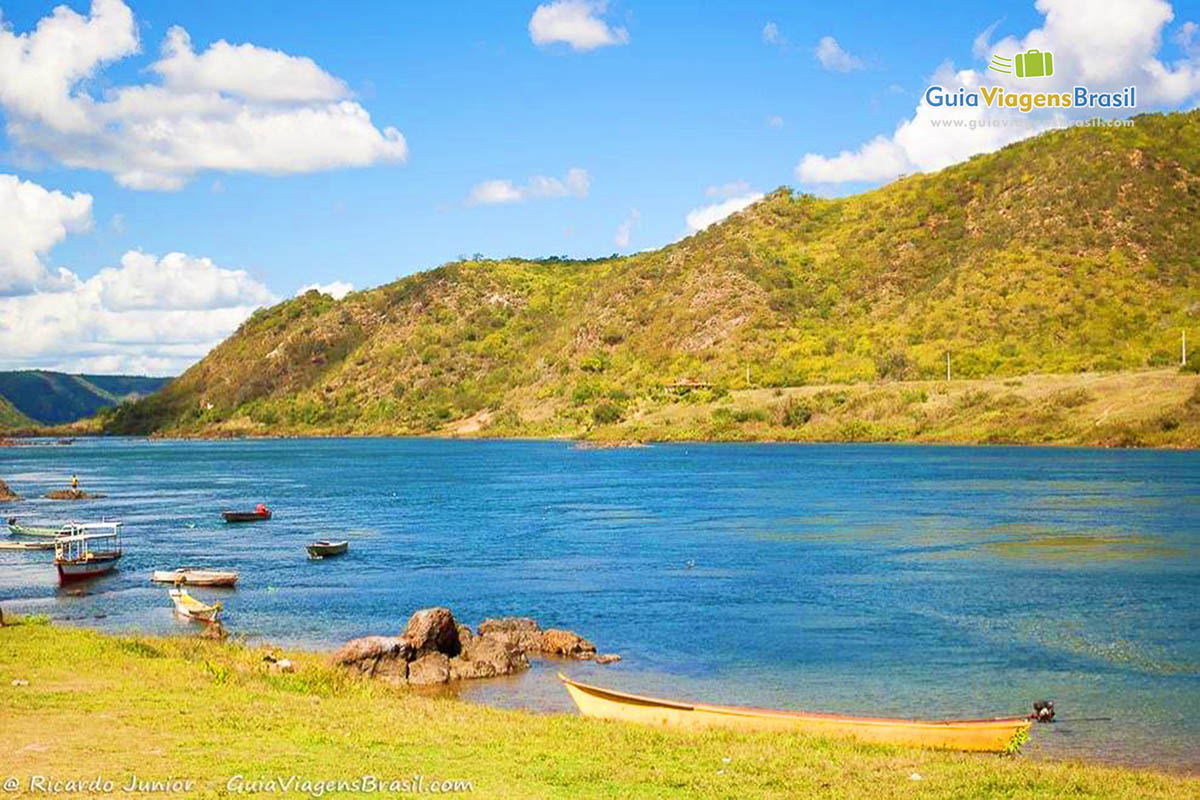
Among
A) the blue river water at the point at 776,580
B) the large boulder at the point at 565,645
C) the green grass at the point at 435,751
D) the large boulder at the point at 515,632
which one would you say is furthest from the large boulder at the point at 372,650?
the green grass at the point at 435,751

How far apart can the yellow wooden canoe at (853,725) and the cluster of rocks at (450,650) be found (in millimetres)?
8696

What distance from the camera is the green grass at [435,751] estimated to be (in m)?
17.2

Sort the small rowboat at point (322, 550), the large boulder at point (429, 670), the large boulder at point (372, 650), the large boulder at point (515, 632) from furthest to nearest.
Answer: the small rowboat at point (322, 550) < the large boulder at point (515, 632) < the large boulder at point (429, 670) < the large boulder at point (372, 650)

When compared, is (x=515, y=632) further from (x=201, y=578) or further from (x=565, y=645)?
(x=201, y=578)

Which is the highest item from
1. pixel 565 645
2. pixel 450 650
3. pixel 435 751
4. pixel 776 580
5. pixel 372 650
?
pixel 435 751

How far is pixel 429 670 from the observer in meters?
30.6

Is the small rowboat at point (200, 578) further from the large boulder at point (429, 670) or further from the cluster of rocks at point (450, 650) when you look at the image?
the large boulder at point (429, 670)

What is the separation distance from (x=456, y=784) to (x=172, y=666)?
12.1 metres

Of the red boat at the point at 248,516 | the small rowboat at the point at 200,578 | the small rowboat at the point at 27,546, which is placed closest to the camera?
the small rowboat at the point at 200,578

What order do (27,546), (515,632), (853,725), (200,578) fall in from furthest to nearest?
(27,546)
(200,578)
(515,632)
(853,725)

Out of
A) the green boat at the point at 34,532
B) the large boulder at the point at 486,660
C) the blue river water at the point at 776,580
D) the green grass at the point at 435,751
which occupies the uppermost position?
the green grass at the point at 435,751

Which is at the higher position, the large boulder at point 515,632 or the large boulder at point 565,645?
the large boulder at point 515,632

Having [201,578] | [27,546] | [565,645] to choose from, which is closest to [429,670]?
[565,645]

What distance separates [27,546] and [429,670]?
40.1 metres
